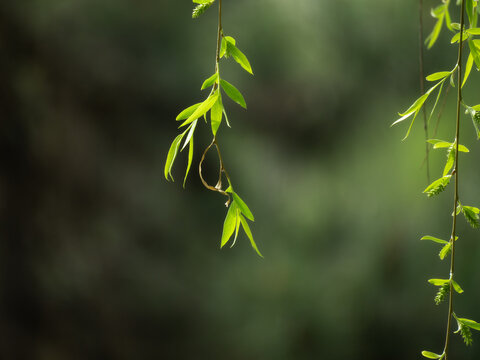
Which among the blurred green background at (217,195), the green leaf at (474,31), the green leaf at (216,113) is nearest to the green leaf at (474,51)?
the green leaf at (474,31)

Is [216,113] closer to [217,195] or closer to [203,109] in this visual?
[203,109]

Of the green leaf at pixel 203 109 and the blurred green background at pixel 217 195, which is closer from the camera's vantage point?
the green leaf at pixel 203 109

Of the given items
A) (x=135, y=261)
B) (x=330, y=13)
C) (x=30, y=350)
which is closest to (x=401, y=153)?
(x=330, y=13)

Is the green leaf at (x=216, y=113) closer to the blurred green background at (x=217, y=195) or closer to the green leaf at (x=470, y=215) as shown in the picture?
the green leaf at (x=470, y=215)

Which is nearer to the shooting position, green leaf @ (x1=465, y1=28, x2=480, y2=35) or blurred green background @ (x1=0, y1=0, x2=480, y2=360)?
green leaf @ (x1=465, y1=28, x2=480, y2=35)

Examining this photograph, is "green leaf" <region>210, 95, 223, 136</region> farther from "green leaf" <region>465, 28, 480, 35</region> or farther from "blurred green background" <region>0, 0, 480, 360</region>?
"blurred green background" <region>0, 0, 480, 360</region>

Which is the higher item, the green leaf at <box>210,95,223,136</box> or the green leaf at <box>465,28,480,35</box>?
the green leaf at <box>465,28,480,35</box>

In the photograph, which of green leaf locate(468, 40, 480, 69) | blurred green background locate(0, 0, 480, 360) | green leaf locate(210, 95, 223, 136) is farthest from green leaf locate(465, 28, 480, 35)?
blurred green background locate(0, 0, 480, 360)

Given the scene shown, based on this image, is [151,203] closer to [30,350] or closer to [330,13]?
[30,350]
